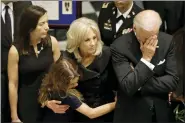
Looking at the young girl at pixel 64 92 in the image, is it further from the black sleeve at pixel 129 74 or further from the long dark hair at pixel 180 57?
the long dark hair at pixel 180 57

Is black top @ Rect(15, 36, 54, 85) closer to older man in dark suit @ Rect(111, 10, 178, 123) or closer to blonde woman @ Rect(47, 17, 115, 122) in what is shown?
blonde woman @ Rect(47, 17, 115, 122)

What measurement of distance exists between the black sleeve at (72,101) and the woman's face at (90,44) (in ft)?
0.95

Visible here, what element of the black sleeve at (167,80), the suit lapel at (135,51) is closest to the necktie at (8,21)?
the suit lapel at (135,51)

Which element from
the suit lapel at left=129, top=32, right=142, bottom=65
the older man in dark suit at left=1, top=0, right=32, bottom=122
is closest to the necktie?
the older man in dark suit at left=1, top=0, right=32, bottom=122

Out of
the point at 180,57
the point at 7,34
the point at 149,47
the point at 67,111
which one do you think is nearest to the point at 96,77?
the point at 67,111

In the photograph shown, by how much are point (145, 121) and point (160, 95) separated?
18 cm

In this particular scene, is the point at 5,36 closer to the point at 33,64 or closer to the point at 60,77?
the point at 33,64

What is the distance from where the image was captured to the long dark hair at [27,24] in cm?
240

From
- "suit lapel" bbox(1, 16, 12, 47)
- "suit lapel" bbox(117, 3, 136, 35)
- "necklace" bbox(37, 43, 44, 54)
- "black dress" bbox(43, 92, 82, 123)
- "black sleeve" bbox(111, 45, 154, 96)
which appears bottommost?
"black dress" bbox(43, 92, 82, 123)

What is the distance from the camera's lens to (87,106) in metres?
2.35

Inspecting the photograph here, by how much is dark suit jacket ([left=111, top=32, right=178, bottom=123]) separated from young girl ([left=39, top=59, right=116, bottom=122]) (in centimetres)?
13

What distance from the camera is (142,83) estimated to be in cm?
218

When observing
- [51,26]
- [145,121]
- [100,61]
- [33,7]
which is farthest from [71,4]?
[145,121]

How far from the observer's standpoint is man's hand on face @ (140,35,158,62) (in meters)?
2.21
